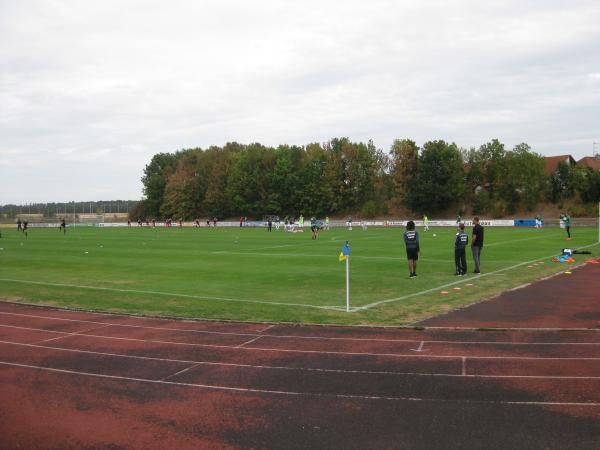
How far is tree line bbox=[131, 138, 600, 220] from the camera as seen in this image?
7300 cm

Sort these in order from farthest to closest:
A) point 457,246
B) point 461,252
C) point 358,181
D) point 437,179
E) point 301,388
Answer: point 358,181, point 437,179, point 457,246, point 461,252, point 301,388

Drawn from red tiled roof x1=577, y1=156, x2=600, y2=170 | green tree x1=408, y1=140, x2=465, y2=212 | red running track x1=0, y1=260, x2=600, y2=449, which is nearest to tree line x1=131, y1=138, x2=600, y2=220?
green tree x1=408, y1=140, x2=465, y2=212

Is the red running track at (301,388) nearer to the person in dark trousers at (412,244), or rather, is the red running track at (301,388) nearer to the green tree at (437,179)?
the person in dark trousers at (412,244)

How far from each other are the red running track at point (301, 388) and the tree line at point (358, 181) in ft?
212

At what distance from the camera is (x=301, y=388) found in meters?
7.58

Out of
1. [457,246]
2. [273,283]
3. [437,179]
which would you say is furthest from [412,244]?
[437,179]

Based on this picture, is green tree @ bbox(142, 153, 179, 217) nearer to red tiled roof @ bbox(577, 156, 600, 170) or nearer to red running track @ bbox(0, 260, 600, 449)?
red tiled roof @ bbox(577, 156, 600, 170)

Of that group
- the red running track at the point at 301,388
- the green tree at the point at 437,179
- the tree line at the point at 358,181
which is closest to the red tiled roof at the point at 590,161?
the tree line at the point at 358,181

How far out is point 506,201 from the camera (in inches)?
2908

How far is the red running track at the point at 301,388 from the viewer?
239 inches

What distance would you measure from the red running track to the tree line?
212 ft

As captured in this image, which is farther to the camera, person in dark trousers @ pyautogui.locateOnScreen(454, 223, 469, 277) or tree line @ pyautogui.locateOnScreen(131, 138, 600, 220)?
tree line @ pyautogui.locateOnScreen(131, 138, 600, 220)

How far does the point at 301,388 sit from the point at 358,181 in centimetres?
8282

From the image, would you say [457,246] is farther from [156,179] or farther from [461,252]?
[156,179]
